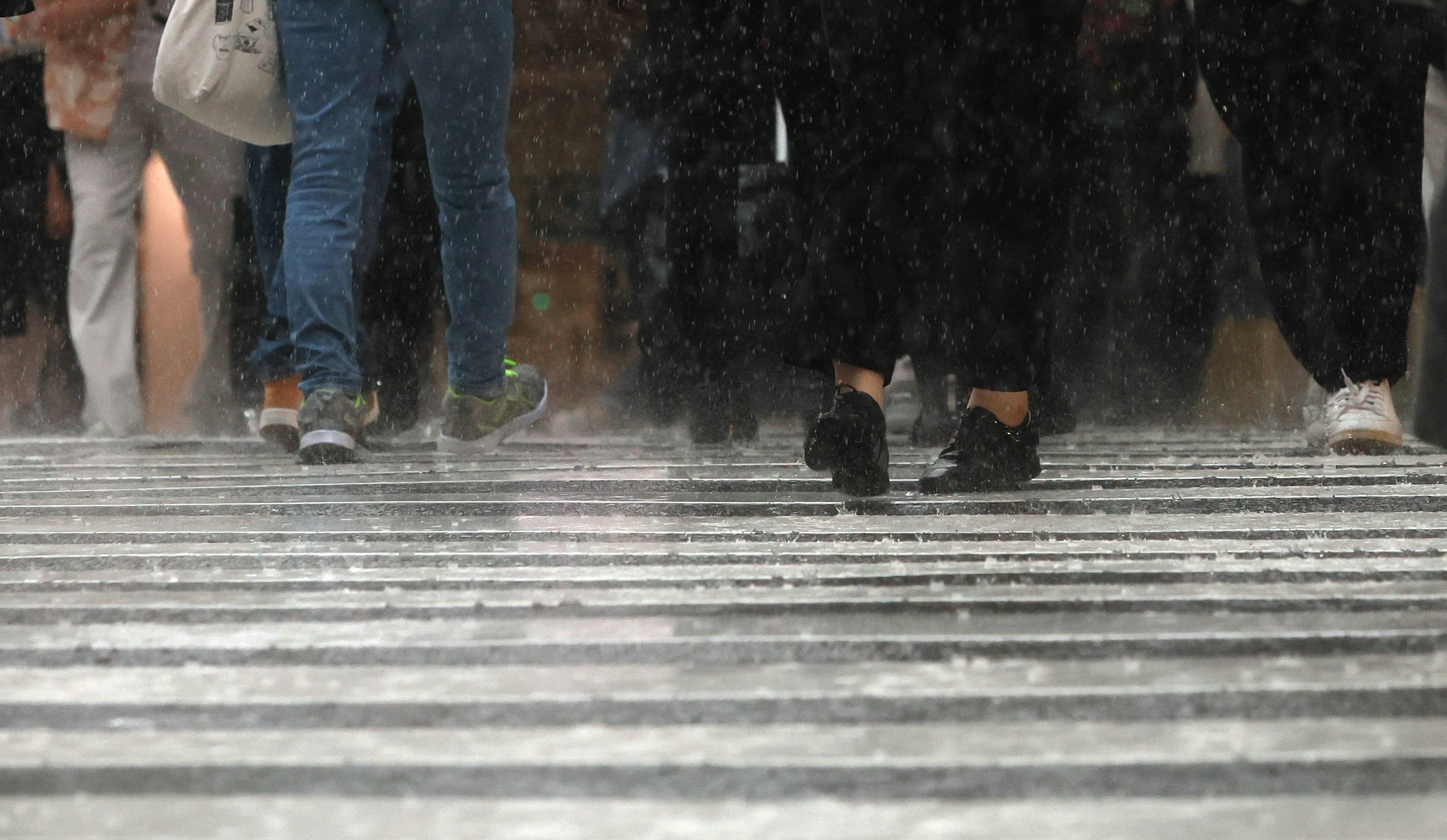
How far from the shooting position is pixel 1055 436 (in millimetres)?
3768

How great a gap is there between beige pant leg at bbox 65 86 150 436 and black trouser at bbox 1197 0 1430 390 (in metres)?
3.03

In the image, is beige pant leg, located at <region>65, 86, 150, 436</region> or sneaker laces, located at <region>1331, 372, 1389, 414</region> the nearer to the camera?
sneaker laces, located at <region>1331, 372, 1389, 414</region>

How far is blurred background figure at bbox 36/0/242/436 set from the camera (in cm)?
434

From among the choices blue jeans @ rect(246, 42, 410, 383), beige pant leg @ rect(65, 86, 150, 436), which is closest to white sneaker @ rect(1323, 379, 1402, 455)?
blue jeans @ rect(246, 42, 410, 383)

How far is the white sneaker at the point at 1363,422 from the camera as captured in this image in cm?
315

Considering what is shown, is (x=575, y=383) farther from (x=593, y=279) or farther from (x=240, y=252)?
(x=240, y=252)

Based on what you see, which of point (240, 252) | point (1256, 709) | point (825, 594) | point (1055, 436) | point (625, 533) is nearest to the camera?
point (1256, 709)

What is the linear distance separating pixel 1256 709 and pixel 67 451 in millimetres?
3350

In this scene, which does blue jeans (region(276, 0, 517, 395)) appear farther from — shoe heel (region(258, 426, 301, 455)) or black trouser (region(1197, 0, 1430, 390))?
black trouser (region(1197, 0, 1430, 390))

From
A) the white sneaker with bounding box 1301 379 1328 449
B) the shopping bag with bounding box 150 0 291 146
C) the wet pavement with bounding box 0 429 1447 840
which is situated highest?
the shopping bag with bounding box 150 0 291 146

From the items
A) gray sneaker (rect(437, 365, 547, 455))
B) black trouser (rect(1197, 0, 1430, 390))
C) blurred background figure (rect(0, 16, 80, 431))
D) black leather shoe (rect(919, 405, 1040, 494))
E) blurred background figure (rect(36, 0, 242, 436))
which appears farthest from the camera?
blurred background figure (rect(0, 16, 80, 431))

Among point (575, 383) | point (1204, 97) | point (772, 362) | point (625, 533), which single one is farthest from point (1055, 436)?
point (625, 533)

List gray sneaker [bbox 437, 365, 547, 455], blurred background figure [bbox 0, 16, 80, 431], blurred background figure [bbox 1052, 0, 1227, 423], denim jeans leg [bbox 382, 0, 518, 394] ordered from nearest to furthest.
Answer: denim jeans leg [bbox 382, 0, 518, 394] → gray sneaker [bbox 437, 365, 547, 455] → blurred background figure [bbox 1052, 0, 1227, 423] → blurred background figure [bbox 0, 16, 80, 431]

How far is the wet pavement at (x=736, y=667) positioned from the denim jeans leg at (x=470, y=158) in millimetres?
881
